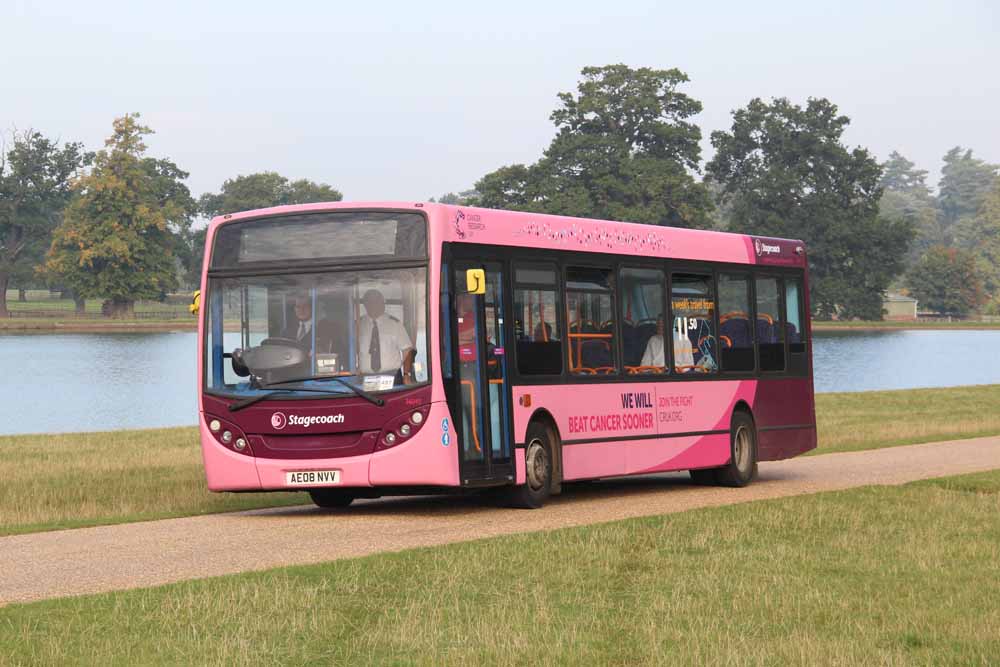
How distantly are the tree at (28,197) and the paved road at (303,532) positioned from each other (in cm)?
12176

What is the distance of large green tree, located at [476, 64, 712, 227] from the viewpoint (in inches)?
4776

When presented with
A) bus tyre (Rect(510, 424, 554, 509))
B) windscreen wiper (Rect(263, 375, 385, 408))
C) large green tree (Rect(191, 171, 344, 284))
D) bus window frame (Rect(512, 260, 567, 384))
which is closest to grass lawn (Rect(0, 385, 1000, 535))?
windscreen wiper (Rect(263, 375, 385, 408))

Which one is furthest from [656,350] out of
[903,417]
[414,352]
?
[903,417]

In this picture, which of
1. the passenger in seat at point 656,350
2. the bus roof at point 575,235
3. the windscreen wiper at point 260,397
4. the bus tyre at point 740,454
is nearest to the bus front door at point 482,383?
the bus roof at point 575,235

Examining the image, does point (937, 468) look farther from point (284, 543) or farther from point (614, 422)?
point (284, 543)

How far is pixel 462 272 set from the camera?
16.6 meters

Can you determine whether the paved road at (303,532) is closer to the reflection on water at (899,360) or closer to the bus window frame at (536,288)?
the bus window frame at (536,288)

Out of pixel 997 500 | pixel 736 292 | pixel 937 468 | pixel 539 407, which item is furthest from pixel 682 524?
pixel 937 468

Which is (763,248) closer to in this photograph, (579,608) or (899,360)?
(579,608)

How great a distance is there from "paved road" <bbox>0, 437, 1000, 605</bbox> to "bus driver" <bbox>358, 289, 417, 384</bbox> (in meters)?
1.40

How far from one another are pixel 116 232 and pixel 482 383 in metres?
112

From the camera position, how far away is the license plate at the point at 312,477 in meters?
16.0

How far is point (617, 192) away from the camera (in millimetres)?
123062

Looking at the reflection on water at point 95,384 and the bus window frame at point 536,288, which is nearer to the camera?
the bus window frame at point 536,288
